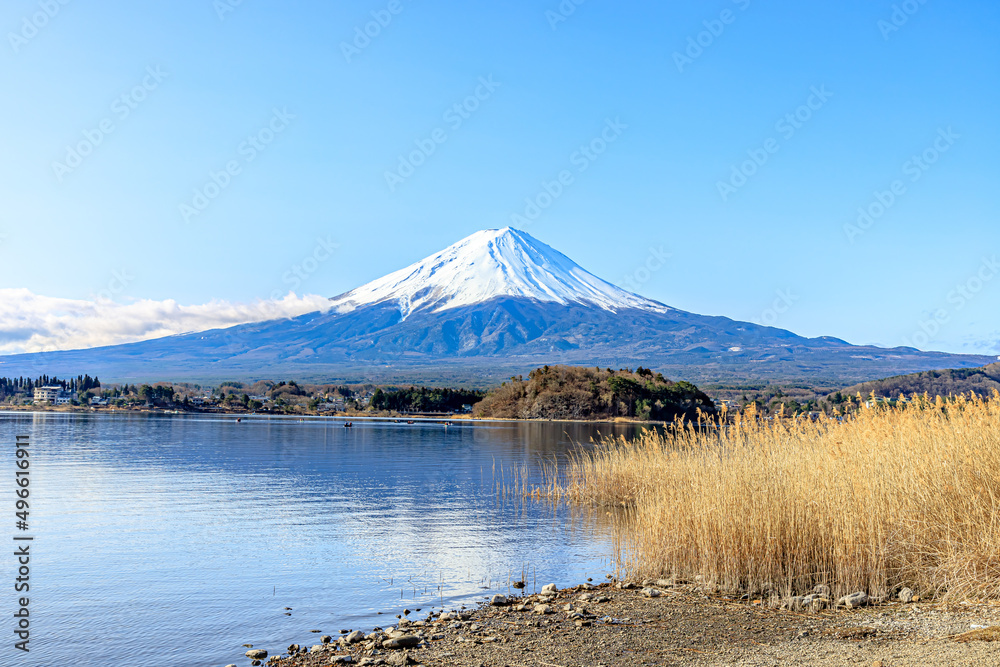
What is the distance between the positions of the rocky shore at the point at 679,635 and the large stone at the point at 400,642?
10 millimetres

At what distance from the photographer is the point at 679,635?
8.55 meters

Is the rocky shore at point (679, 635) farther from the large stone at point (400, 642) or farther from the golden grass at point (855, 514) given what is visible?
the golden grass at point (855, 514)

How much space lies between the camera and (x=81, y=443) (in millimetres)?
43094

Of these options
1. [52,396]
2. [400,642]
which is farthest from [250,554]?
[52,396]

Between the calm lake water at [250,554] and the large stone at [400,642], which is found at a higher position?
the large stone at [400,642]

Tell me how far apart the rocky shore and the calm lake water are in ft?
3.35

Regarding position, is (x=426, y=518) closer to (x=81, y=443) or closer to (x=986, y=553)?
(x=986, y=553)

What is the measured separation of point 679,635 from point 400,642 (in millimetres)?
2829

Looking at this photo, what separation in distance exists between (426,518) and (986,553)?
1232cm

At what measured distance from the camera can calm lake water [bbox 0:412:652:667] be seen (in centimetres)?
966

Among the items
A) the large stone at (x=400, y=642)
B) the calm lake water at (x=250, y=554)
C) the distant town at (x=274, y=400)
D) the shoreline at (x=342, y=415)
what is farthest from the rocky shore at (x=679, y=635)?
the distant town at (x=274, y=400)

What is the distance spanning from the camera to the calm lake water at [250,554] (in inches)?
380

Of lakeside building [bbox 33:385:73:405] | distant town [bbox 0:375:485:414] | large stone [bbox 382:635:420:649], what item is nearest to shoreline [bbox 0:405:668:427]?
distant town [bbox 0:375:485:414]

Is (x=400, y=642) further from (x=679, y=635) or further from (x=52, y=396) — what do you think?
(x=52, y=396)
